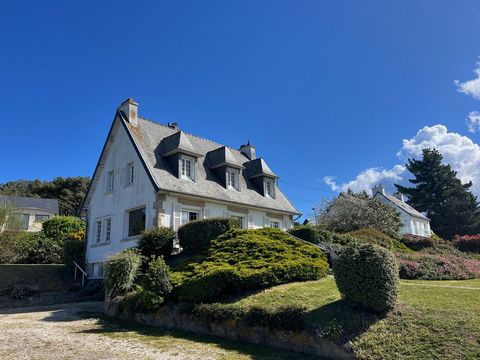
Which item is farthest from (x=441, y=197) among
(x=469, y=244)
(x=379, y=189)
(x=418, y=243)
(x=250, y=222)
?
(x=250, y=222)

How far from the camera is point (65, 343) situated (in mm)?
8672

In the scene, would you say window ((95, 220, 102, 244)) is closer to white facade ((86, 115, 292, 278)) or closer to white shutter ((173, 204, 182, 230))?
white facade ((86, 115, 292, 278))

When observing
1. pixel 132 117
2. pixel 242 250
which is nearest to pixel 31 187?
pixel 132 117

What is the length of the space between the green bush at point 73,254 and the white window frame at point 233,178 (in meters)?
9.80

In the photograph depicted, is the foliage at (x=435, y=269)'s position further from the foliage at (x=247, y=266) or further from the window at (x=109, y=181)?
the window at (x=109, y=181)

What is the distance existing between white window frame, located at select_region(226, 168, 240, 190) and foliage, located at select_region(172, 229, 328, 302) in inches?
332

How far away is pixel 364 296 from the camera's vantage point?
24.8 ft

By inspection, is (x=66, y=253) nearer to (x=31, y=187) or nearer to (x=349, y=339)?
(x=349, y=339)

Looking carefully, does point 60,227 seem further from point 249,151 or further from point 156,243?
point 156,243

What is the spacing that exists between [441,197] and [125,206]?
4625 centimetres

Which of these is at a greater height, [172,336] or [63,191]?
[63,191]

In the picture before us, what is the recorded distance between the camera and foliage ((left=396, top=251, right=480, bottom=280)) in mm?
14242

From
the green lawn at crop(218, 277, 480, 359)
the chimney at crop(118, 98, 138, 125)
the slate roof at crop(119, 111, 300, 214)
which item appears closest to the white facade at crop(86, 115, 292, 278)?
the slate roof at crop(119, 111, 300, 214)

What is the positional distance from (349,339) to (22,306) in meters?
15.1
